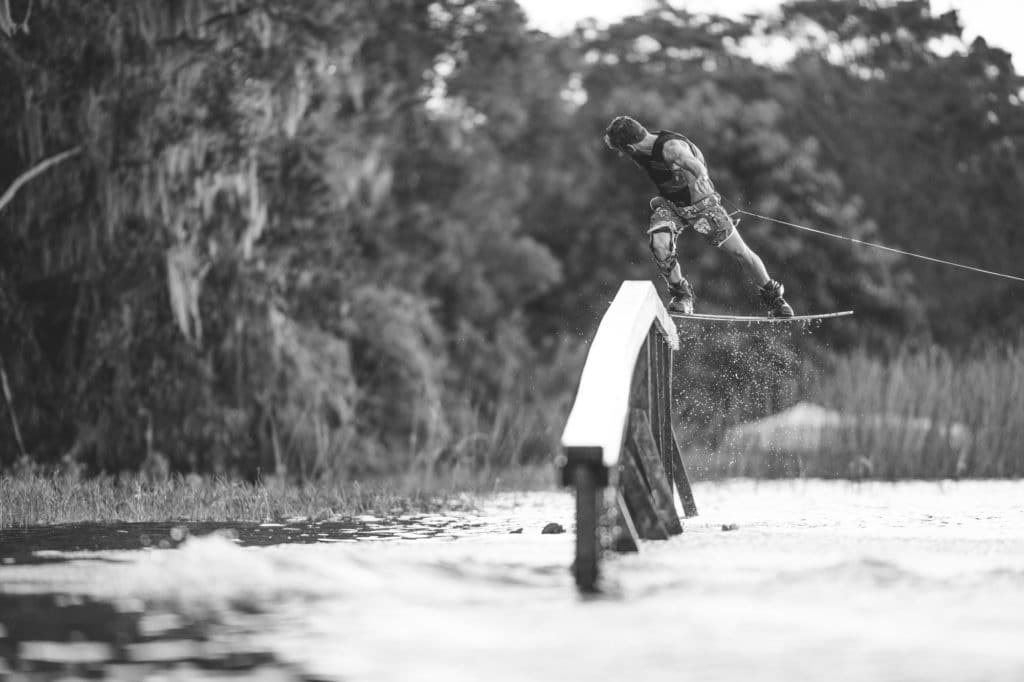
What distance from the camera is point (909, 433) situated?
18719mm

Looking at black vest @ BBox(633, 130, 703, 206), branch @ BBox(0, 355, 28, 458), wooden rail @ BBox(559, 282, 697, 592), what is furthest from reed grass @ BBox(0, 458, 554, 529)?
black vest @ BBox(633, 130, 703, 206)

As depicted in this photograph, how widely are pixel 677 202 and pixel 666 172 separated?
0.91ft

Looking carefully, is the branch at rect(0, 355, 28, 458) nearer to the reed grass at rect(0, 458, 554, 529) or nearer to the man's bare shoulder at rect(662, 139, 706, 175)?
the reed grass at rect(0, 458, 554, 529)

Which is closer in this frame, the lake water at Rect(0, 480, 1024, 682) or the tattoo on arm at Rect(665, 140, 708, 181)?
the lake water at Rect(0, 480, 1024, 682)

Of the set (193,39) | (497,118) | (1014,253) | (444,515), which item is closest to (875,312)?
(1014,253)

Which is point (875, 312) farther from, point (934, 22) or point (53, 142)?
point (53, 142)

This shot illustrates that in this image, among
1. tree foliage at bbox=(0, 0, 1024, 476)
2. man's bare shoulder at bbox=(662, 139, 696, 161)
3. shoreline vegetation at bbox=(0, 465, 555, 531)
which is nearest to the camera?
man's bare shoulder at bbox=(662, 139, 696, 161)

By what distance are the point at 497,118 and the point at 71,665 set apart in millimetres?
28718

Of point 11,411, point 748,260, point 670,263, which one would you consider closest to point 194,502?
point 670,263

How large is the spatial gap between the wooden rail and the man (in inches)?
26.0

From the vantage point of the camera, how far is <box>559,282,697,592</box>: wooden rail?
22.9 feet

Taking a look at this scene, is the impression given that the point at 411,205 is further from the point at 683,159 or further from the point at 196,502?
the point at 683,159

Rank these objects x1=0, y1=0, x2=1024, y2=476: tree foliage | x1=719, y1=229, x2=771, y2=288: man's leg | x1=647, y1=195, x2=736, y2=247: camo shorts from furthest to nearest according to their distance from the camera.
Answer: x1=0, y1=0, x2=1024, y2=476: tree foliage → x1=719, y1=229, x2=771, y2=288: man's leg → x1=647, y1=195, x2=736, y2=247: camo shorts

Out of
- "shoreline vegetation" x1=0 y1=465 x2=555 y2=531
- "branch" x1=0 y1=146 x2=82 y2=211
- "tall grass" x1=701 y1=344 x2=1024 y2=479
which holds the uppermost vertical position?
"branch" x1=0 y1=146 x2=82 y2=211
